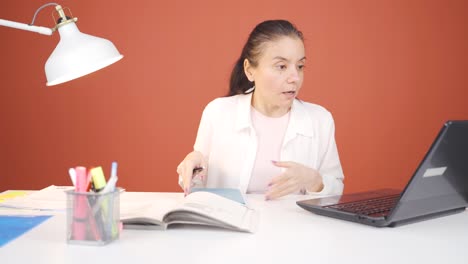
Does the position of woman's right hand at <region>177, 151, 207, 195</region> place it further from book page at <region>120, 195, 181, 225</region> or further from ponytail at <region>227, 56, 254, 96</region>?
ponytail at <region>227, 56, 254, 96</region>

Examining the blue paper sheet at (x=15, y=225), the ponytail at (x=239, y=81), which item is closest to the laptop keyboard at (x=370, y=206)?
the blue paper sheet at (x=15, y=225)

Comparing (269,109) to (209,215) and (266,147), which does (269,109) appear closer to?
(266,147)

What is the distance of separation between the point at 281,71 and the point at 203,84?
1230mm

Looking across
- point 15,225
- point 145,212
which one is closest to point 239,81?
point 145,212

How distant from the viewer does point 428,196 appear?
122 cm

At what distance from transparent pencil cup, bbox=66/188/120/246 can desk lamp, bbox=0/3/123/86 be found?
9.8 inches

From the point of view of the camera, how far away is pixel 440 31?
3119 millimetres

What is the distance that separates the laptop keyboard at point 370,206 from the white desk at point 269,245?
0.18ft

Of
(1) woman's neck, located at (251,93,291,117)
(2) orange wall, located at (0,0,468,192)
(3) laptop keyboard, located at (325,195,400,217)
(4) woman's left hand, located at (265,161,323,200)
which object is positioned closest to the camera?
(3) laptop keyboard, located at (325,195,400,217)

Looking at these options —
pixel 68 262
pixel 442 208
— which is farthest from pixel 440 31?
pixel 68 262

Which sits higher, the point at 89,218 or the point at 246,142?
the point at 89,218

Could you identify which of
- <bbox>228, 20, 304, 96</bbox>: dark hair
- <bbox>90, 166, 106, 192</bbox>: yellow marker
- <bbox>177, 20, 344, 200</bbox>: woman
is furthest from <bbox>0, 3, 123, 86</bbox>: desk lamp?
<bbox>228, 20, 304, 96</bbox>: dark hair

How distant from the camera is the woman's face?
1959mm

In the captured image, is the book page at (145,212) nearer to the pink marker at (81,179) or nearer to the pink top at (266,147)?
the pink marker at (81,179)
